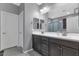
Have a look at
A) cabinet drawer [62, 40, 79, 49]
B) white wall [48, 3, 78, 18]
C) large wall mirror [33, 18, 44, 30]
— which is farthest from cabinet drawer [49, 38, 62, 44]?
large wall mirror [33, 18, 44, 30]

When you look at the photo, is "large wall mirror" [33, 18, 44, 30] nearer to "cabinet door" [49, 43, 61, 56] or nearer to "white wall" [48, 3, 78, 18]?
"white wall" [48, 3, 78, 18]

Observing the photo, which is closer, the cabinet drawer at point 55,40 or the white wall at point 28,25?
the cabinet drawer at point 55,40

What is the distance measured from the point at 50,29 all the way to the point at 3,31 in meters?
2.25

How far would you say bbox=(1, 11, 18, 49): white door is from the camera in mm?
2795

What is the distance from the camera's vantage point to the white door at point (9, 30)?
2.80 metres

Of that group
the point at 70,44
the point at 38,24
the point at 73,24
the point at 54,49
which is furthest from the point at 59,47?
the point at 38,24

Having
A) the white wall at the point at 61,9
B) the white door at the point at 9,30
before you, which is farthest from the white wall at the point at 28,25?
the white door at the point at 9,30

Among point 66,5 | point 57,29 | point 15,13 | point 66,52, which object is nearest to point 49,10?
point 66,5

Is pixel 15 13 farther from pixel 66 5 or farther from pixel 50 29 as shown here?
pixel 66 5

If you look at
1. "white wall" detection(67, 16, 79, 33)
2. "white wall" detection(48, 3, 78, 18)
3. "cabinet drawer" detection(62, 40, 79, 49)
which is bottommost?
"cabinet drawer" detection(62, 40, 79, 49)

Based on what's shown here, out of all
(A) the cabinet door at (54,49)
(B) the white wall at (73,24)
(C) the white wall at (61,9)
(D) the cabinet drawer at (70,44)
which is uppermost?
(C) the white wall at (61,9)

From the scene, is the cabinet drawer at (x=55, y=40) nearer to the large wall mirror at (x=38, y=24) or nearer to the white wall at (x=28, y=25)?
the white wall at (x=28, y=25)

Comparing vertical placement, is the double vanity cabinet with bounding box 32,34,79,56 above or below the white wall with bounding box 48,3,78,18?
below

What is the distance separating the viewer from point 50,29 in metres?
2.43
